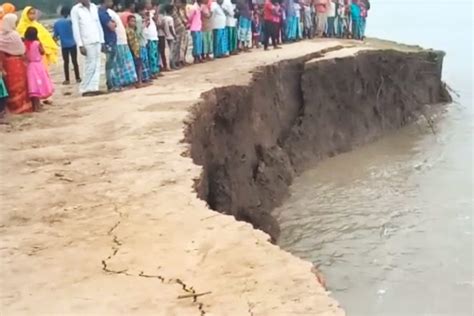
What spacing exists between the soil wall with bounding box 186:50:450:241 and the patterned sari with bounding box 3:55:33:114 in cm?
218

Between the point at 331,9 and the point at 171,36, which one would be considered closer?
the point at 171,36

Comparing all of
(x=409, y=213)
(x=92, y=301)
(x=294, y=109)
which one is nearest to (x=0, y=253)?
(x=92, y=301)

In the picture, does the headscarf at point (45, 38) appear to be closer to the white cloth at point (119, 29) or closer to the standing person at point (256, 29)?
the white cloth at point (119, 29)

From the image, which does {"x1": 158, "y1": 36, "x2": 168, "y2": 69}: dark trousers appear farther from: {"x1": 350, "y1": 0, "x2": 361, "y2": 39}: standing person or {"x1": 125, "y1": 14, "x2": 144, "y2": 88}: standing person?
{"x1": 350, "y1": 0, "x2": 361, "y2": 39}: standing person

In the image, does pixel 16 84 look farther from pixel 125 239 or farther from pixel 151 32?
pixel 125 239

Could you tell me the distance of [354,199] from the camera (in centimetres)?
1173

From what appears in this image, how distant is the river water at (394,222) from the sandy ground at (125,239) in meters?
2.72

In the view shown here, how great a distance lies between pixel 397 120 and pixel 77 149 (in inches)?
437

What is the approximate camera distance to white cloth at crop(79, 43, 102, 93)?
1030cm

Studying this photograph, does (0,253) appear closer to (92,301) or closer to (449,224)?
(92,301)

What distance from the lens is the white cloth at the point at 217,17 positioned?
1472 cm

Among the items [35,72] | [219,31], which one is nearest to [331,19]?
[219,31]

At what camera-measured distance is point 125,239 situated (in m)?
4.85

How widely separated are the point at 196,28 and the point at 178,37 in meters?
0.85
